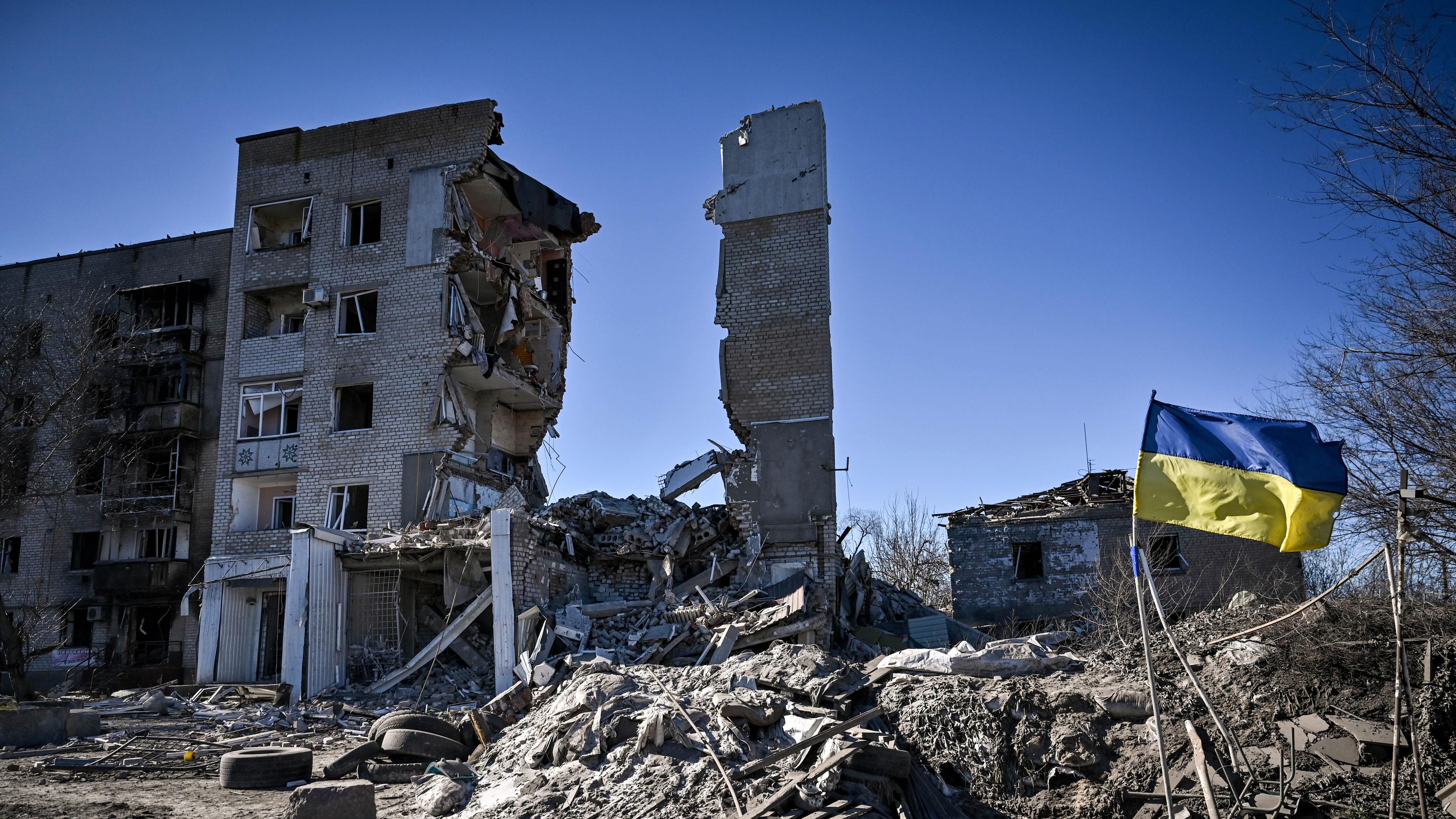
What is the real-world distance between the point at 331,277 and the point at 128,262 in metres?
8.94

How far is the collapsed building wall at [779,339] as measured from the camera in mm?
18078

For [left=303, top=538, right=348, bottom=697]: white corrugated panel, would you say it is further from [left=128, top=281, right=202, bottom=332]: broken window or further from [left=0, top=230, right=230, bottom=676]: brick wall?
[left=128, top=281, right=202, bottom=332]: broken window

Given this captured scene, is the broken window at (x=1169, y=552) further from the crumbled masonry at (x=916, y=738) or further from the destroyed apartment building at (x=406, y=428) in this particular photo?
the crumbled masonry at (x=916, y=738)

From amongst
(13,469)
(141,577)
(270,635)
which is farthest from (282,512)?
(13,469)

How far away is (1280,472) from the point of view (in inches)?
281

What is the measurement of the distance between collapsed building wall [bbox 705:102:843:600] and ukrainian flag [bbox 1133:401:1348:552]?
10628mm

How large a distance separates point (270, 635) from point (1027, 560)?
18.3m

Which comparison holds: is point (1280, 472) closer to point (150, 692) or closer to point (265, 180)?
point (150, 692)

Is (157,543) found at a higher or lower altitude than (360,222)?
lower

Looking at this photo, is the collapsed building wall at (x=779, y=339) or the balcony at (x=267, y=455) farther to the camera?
the balcony at (x=267, y=455)

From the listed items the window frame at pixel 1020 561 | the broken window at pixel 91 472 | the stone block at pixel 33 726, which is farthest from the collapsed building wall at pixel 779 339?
the broken window at pixel 91 472

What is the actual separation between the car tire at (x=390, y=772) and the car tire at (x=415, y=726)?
2.40 feet

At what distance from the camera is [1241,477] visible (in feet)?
24.0

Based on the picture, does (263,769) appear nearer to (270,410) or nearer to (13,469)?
(270,410)
